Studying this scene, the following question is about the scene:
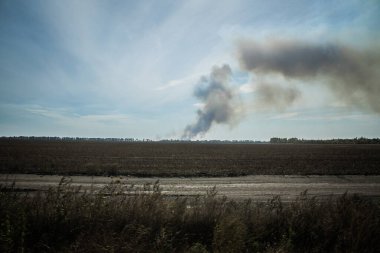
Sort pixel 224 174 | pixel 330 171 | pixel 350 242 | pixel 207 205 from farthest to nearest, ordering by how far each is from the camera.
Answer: pixel 330 171 → pixel 224 174 → pixel 207 205 → pixel 350 242

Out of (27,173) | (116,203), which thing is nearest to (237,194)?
(116,203)

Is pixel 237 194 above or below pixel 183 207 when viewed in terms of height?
below

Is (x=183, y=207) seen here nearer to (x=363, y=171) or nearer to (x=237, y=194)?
(x=237, y=194)

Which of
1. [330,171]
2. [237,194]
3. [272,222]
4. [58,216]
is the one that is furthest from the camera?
[330,171]

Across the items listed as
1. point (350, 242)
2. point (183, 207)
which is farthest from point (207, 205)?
point (350, 242)

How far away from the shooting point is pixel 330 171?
30.2 meters

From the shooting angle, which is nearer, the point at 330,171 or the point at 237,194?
the point at 237,194

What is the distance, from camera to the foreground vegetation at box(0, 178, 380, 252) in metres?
6.08

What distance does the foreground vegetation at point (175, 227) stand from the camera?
6078 millimetres

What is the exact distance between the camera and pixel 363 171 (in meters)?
29.9

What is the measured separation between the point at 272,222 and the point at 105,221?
4418 millimetres

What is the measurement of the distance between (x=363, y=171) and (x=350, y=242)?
27.6 metres

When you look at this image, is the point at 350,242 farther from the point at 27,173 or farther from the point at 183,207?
the point at 27,173

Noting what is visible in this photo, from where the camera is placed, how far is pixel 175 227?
23.8 feet
